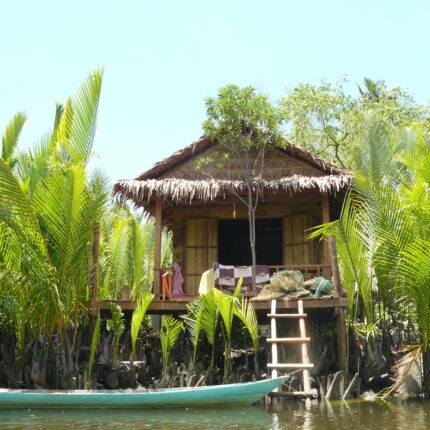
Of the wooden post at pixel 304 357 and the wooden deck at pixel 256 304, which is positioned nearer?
the wooden post at pixel 304 357

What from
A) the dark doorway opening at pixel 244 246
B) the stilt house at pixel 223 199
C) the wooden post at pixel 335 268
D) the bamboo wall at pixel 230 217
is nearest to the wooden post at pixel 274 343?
the wooden post at pixel 335 268

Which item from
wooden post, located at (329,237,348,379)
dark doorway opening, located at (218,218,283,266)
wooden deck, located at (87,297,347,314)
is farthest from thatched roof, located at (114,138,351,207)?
dark doorway opening, located at (218,218,283,266)

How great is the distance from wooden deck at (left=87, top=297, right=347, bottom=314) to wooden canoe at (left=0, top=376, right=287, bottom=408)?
6.18 feet

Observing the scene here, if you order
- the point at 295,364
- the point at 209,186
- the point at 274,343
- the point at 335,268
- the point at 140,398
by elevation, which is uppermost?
the point at 209,186

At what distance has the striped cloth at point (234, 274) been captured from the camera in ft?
33.8

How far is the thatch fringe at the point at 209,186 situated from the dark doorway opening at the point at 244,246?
4091 mm

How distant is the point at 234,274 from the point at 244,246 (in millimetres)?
5217

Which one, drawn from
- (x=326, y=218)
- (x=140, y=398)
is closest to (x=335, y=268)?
(x=326, y=218)

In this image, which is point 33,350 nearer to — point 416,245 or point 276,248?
point 416,245

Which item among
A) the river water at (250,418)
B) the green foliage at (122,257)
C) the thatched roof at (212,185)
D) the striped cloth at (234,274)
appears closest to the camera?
the river water at (250,418)

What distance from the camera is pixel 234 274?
34.1 feet

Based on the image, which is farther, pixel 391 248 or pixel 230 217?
pixel 230 217

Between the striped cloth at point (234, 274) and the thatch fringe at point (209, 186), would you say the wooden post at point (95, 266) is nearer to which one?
the thatch fringe at point (209, 186)

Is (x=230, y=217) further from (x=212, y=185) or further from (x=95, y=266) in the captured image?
(x=95, y=266)
